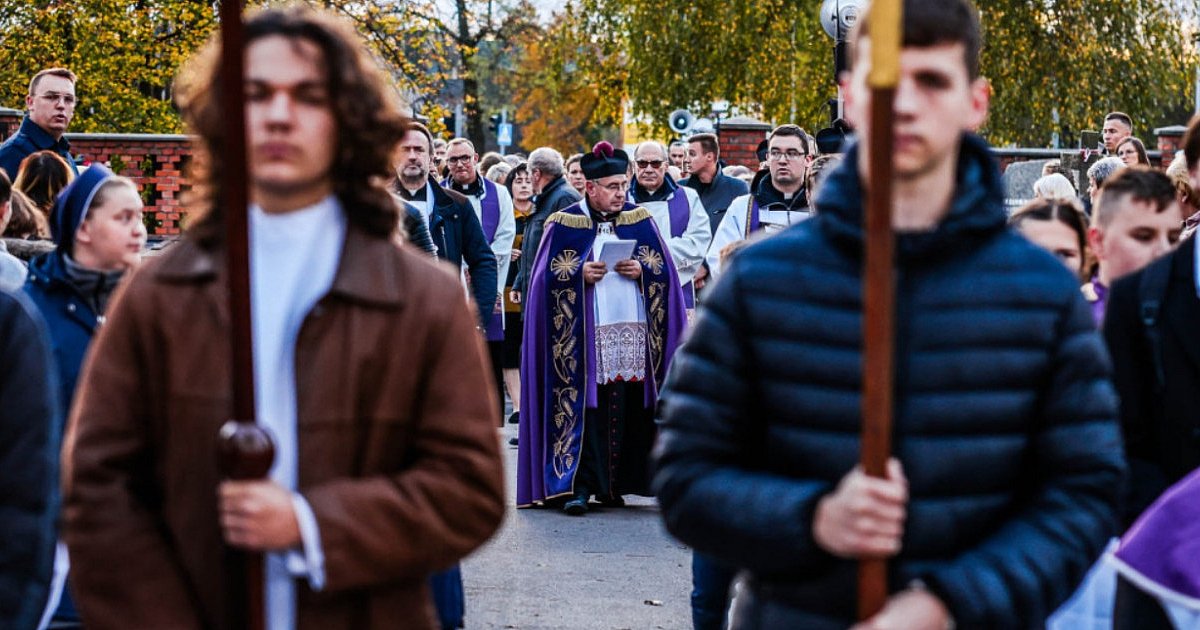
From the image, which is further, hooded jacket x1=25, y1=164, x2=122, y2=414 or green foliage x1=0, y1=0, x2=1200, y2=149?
green foliage x1=0, y1=0, x2=1200, y2=149

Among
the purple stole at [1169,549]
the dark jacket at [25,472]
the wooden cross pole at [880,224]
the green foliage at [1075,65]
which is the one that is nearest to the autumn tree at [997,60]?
the green foliage at [1075,65]

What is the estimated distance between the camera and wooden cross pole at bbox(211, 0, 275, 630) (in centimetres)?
282

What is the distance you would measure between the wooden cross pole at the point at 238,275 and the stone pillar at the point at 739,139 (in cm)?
2427

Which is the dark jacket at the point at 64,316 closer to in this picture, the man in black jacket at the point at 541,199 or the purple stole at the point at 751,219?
the purple stole at the point at 751,219

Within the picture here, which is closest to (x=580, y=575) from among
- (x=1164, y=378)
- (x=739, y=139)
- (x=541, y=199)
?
(x=1164, y=378)

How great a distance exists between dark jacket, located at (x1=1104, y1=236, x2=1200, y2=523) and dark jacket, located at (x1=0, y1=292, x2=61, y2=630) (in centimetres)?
229

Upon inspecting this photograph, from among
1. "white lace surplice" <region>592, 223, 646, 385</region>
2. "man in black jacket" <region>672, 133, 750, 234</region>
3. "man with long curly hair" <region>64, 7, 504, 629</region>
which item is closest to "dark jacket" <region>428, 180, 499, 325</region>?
"white lace surplice" <region>592, 223, 646, 385</region>

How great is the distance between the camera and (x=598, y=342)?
11.0 meters

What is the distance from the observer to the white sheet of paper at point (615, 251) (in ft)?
35.8

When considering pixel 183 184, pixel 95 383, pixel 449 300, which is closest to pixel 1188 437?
pixel 449 300

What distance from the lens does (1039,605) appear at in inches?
117

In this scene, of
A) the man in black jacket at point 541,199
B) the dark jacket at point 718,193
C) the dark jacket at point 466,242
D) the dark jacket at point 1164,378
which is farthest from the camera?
the dark jacket at point 718,193

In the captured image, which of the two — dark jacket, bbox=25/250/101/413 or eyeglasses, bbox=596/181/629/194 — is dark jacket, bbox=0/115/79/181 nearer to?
eyeglasses, bbox=596/181/629/194

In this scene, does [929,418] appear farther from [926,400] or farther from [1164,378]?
[1164,378]
